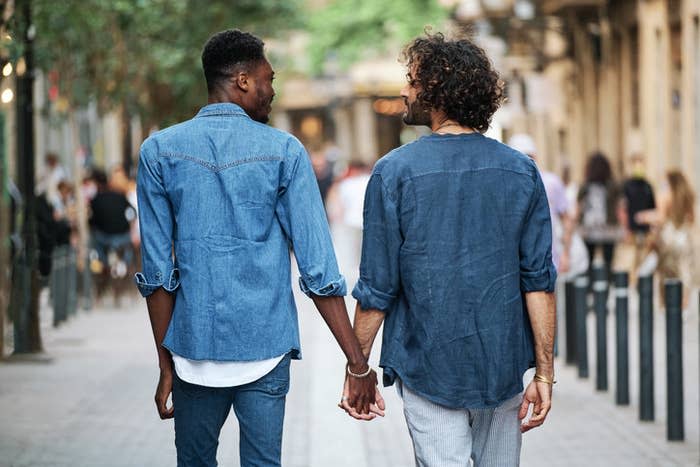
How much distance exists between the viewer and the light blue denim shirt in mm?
4926

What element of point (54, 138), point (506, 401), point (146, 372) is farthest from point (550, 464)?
point (54, 138)

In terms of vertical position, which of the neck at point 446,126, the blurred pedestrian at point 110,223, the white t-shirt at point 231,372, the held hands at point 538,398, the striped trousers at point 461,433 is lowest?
the blurred pedestrian at point 110,223

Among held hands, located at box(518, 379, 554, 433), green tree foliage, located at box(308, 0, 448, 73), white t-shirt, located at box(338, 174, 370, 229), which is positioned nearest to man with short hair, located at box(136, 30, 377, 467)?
held hands, located at box(518, 379, 554, 433)

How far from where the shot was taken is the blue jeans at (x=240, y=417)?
4980 millimetres

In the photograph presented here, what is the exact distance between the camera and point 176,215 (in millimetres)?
5020

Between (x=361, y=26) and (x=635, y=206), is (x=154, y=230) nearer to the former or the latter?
(x=635, y=206)

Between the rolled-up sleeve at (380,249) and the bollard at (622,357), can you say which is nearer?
the rolled-up sleeve at (380,249)

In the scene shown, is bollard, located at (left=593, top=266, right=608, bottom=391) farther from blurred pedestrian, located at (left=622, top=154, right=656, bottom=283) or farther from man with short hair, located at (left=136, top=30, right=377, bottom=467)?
blurred pedestrian, located at (left=622, top=154, right=656, bottom=283)

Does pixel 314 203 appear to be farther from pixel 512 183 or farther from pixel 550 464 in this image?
pixel 550 464

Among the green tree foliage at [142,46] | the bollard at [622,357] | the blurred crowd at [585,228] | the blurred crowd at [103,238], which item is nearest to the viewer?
the bollard at [622,357]

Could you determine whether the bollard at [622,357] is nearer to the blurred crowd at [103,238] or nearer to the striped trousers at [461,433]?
the striped trousers at [461,433]

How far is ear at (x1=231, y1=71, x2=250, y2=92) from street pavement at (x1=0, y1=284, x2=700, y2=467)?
164 inches

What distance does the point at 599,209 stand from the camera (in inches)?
816

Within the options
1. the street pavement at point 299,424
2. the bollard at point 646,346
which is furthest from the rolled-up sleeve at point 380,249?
the bollard at point 646,346
